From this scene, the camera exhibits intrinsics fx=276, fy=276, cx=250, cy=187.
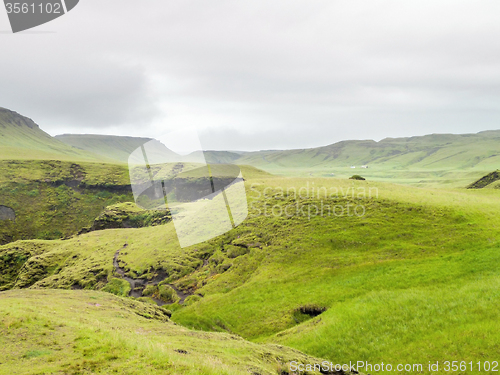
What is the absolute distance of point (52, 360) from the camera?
9438mm

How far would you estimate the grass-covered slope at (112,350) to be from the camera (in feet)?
29.2

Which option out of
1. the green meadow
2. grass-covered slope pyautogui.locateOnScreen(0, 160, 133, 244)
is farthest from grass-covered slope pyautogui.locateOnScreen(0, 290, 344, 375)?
grass-covered slope pyautogui.locateOnScreen(0, 160, 133, 244)

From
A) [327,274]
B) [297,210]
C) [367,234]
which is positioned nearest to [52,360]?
[327,274]

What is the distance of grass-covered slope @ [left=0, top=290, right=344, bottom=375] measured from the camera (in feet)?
29.2

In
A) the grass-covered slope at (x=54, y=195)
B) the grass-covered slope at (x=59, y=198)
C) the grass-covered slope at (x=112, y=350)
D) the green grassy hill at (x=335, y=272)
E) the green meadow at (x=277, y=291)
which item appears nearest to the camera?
the grass-covered slope at (x=112, y=350)

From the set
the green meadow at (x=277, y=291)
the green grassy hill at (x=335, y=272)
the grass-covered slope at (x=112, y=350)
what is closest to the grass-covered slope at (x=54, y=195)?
the green meadow at (x=277, y=291)

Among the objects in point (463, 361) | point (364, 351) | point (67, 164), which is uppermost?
point (67, 164)

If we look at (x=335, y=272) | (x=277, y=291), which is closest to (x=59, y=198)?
(x=277, y=291)

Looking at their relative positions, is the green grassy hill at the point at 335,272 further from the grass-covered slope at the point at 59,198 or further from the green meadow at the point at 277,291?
the grass-covered slope at the point at 59,198

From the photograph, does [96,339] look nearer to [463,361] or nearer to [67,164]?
[463,361]

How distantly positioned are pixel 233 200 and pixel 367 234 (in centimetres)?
2717

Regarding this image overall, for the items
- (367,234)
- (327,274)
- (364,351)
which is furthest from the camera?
(367,234)

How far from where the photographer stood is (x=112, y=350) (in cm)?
1014

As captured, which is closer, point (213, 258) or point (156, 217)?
point (213, 258)
